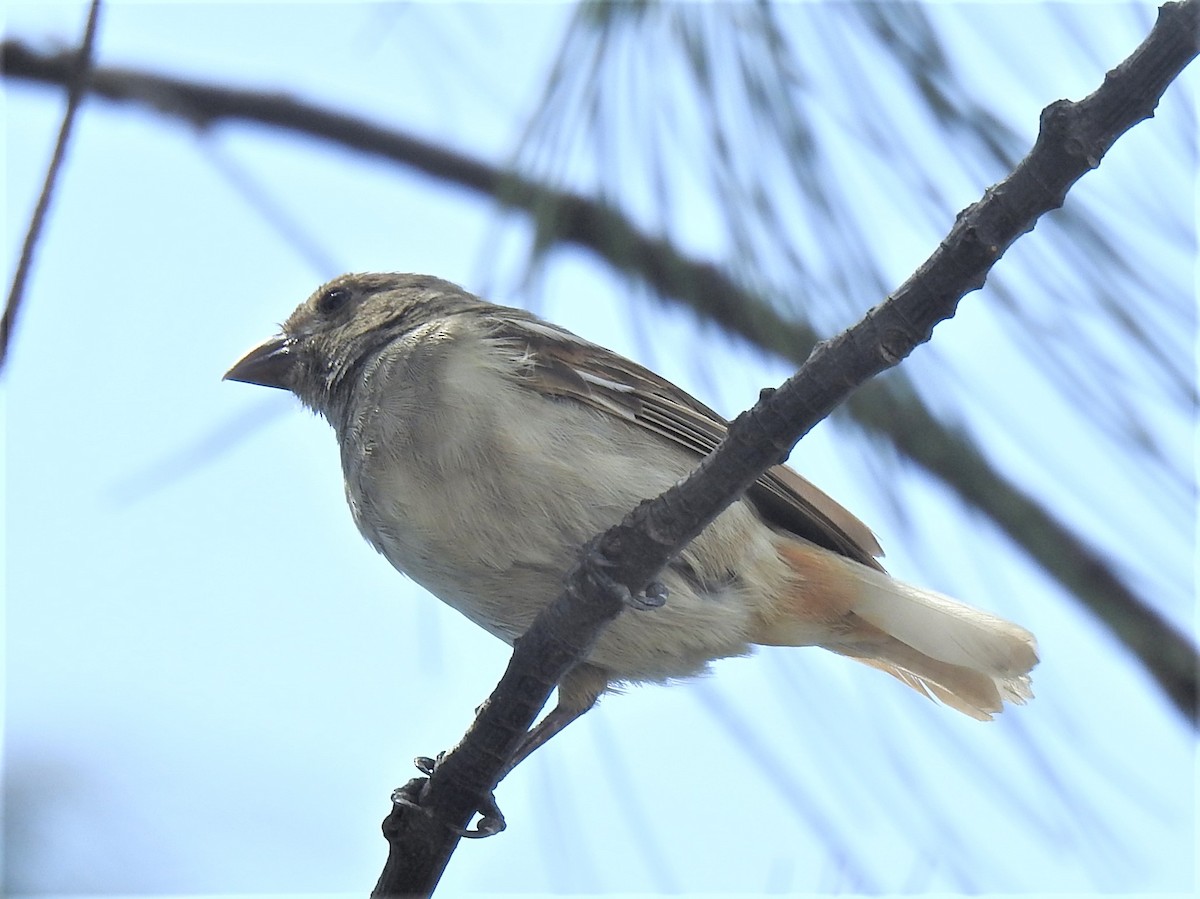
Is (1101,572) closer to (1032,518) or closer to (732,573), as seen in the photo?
(1032,518)

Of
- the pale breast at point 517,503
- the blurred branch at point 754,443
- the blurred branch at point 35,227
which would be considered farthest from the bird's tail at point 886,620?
the blurred branch at point 35,227

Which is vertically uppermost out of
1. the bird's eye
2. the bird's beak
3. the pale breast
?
the bird's eye

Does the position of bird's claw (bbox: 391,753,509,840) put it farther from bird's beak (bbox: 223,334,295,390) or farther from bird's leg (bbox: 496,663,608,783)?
bird's beak (bbox: 223,334,295,390)

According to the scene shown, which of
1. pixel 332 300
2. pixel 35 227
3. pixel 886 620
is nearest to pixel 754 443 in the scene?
pixel 35 227

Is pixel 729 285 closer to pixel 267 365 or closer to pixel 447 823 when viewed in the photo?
pixel 447 823

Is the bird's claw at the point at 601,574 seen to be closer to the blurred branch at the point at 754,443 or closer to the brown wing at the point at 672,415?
the blurred branch at the point at 754,443

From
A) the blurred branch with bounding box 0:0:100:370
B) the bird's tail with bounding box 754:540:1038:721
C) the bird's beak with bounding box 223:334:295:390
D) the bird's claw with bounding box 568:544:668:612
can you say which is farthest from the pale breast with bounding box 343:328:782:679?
the blurred branch with bounding box 0:0:100:370

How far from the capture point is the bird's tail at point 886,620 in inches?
140

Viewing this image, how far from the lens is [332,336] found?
4328mm

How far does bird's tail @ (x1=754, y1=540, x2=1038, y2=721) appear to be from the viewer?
3561 mm

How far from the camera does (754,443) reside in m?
2.25

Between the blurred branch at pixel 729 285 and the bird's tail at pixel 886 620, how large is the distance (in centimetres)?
33

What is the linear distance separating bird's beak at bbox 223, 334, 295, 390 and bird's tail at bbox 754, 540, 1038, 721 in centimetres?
183

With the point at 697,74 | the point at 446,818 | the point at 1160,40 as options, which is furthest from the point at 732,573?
the point at 1160,40
